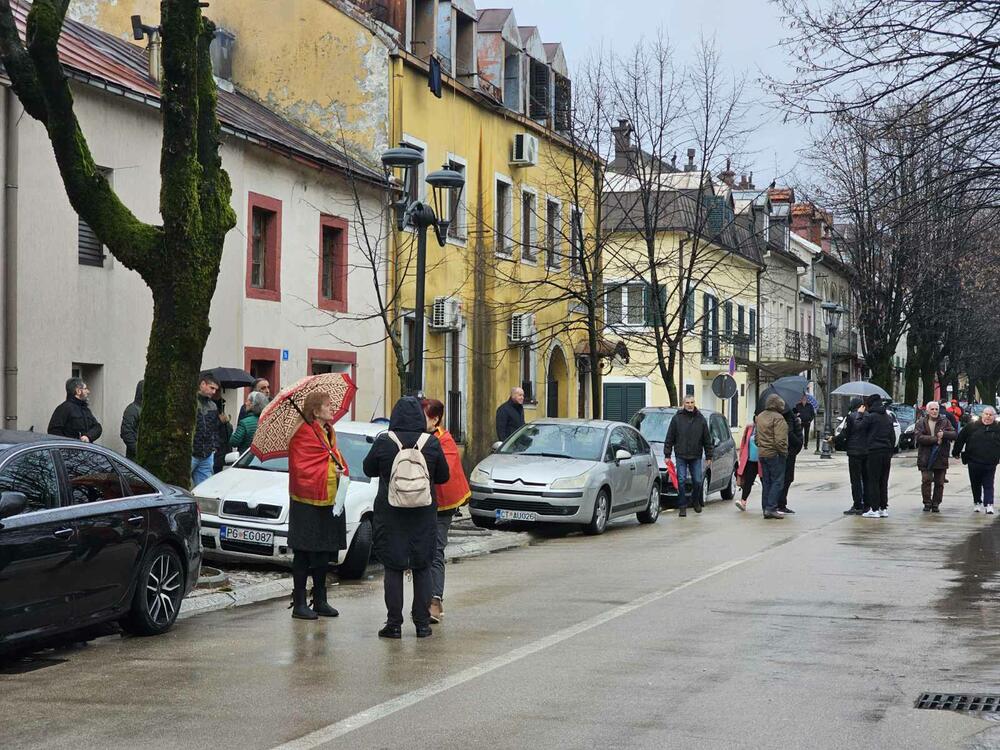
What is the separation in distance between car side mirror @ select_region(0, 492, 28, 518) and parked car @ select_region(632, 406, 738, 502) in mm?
16928

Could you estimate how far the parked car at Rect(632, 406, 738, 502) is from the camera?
25219 millimetres

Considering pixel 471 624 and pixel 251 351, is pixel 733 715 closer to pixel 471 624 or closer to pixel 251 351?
pixel 471 624

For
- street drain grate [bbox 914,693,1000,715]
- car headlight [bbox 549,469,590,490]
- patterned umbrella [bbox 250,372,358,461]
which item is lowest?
street drain grate [bbox 914,693,1000,715]

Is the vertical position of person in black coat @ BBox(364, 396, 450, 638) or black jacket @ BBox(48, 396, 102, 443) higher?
black jacket @ BBox(48, 396, 102, 443)

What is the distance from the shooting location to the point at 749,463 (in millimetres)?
23828

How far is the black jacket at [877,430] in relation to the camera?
73.5 feet

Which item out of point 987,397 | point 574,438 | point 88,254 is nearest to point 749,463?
point 574,438

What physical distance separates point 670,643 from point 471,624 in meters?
1.69

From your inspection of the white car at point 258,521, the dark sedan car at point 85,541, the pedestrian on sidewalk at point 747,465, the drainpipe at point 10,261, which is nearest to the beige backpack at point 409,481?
the dark sedan car at point 85,541

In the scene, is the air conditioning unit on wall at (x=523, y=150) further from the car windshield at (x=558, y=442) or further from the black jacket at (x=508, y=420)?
the car windshield at (x=558, y=442)

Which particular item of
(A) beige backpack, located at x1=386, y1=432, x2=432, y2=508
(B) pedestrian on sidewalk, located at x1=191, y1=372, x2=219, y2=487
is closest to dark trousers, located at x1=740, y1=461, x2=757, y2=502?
(B) pedestrian on sidewalk, located at x1=191, y1=372, x2=219, y2=487

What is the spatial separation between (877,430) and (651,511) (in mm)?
3941

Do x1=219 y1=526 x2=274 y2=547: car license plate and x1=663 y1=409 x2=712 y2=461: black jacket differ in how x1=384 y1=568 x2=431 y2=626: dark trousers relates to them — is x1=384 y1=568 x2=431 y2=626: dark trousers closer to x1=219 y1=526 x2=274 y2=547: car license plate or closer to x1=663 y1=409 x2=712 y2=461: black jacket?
x1=219 y1=526 x2=274 y2=547: car license plate

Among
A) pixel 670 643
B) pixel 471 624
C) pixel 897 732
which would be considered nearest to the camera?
pixel 897 732
